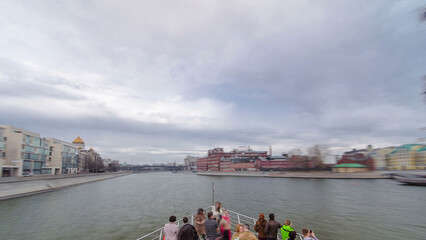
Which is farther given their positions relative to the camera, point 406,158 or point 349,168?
point 406,158

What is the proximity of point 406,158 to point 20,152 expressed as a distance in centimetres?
21256

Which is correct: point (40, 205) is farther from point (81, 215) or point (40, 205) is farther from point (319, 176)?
point (319, 176)

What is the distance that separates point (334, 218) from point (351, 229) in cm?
468

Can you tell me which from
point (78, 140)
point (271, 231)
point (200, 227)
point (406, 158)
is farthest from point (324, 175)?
point (78, 140)

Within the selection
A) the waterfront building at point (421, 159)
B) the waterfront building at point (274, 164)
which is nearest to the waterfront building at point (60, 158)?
the waterfront building at point (274, 164)

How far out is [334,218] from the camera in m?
26.9

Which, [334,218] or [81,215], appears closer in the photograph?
[334,218]

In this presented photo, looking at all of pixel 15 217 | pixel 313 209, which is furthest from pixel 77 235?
pixel 313 209

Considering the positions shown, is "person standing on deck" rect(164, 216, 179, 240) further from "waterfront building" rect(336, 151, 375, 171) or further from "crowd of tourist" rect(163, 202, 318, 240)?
"waterfront building" rect(336, 151, 375, 171)

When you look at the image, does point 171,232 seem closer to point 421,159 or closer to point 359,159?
point 359,159

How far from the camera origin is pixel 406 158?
149m

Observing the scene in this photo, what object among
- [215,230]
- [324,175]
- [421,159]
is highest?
[215,230]

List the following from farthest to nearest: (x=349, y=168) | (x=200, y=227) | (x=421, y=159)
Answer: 1. (x=421, y=159)
2. (x=349, y=168)
3. (x=200, y=227)

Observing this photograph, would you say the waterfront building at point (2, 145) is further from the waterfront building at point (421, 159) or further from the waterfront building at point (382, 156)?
the waterfront building at point (382, 156)
